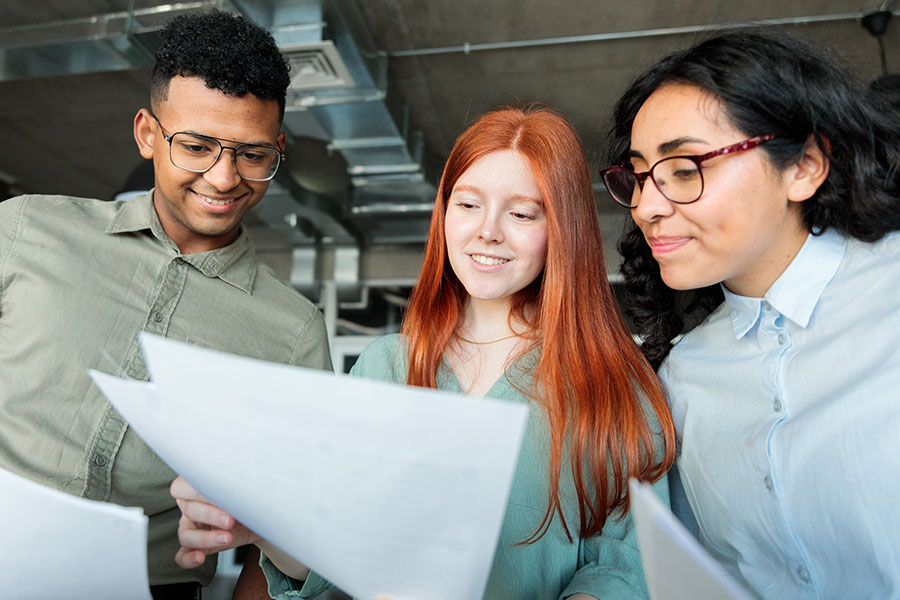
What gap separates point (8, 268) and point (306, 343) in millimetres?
653

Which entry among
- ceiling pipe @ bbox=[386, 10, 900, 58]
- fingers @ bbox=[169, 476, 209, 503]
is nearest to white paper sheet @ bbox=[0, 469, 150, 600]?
fingers @ bbox=[169, 476, 209, 503]

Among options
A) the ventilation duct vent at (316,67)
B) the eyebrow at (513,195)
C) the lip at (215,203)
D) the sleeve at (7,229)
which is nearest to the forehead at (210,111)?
the lip at (215,203)

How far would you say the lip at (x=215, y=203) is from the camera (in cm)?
157

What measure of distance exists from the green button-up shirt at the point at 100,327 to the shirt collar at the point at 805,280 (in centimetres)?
104

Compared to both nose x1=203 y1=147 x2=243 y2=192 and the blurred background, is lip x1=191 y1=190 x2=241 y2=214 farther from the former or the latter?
the blurred background

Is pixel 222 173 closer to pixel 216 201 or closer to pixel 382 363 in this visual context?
pixel 216 201

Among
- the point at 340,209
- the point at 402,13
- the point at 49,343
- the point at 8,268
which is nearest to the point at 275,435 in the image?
the point at 49,343

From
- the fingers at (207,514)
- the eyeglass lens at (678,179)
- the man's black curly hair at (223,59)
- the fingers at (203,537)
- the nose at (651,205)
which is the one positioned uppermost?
the man's black curly hair at (223,59)

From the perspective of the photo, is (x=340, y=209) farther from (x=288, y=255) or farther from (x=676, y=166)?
(x=676, y=166)

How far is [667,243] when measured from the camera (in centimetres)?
122

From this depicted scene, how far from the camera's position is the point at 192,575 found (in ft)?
4.86

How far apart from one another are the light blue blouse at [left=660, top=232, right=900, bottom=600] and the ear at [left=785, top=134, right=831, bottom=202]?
0.09 metres

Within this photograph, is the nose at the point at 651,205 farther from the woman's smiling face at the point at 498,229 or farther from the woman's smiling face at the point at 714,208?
the woman's smiling face at the point at 498,229

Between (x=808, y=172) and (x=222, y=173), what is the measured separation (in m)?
1.17
